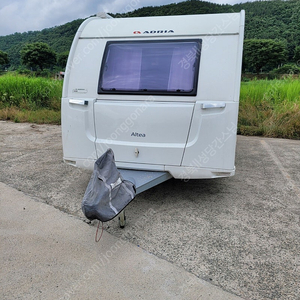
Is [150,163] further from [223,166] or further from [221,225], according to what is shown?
[221,225]

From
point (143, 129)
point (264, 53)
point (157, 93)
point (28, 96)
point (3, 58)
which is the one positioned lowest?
point (28, 96)

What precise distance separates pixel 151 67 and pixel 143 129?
0.81 m

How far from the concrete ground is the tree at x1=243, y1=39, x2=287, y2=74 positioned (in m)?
62.4

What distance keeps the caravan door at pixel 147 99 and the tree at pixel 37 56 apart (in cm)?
6856

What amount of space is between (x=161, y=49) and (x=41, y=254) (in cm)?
271

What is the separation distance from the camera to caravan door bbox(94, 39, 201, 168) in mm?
3398

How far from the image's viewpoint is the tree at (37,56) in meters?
66.8

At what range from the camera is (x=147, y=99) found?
350 centimetres

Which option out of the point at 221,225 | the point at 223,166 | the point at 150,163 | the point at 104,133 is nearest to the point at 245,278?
the point at 221,225

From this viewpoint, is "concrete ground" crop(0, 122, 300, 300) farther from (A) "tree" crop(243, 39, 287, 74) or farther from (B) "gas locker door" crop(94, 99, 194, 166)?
(A) "tree" crop(243, 39, 287, 74)

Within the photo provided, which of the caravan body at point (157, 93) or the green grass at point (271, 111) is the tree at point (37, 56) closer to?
the green grass at point (271, 111)

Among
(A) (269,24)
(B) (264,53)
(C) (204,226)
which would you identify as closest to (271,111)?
(C) (204,226)

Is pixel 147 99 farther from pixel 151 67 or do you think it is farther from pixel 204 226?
pixel 204 226

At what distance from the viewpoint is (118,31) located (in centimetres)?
372
